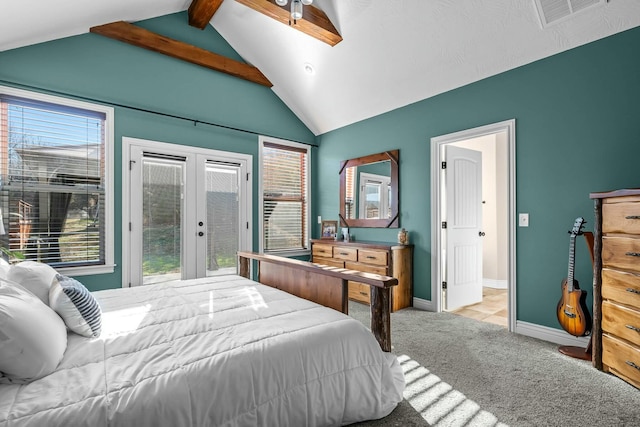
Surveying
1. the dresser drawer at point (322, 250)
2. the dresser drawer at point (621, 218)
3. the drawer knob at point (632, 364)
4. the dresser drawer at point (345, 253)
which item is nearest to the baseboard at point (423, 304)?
the dresser drawer at point (345, 253)

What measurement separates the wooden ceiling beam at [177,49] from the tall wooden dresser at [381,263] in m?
2.74

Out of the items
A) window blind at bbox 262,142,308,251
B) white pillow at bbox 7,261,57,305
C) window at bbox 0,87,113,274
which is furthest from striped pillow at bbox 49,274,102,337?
window blind at bbox 262,142,308,251

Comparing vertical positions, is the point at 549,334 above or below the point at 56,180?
below

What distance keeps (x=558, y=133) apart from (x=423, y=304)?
7.38 ft

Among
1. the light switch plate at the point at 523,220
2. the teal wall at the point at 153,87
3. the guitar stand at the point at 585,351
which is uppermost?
the teal wall at the point at 153,87

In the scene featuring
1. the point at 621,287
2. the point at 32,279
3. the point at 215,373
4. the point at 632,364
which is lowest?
the point at 632,364

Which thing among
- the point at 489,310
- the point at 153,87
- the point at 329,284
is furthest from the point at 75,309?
the point at 489,310

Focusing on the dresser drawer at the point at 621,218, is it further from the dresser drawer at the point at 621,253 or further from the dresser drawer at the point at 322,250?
the dresser drawer at the point at 322,250

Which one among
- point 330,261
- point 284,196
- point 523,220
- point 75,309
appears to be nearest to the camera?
point 75,309

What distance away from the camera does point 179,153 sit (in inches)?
157

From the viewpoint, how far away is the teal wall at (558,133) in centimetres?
246

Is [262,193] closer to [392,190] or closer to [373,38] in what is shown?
[392,190]

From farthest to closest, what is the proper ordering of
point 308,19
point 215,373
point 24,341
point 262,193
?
point 262,193
point 308,19
point 215,373
point 24,341

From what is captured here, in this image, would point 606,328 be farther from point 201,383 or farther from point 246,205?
point 246,205
